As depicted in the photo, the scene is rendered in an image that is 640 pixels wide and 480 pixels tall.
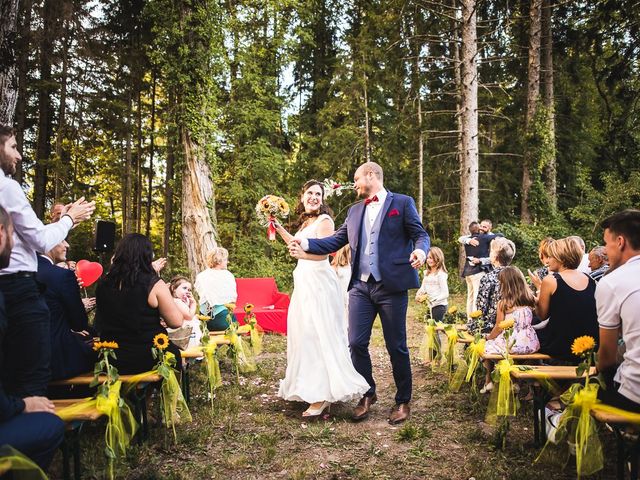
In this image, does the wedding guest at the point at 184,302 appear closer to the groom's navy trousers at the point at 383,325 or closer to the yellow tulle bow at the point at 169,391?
the yellow tulle bow at the point at 169,391

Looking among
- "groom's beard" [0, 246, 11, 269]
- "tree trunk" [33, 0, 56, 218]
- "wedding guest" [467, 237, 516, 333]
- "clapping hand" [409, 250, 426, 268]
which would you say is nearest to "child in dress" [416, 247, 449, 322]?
"wedding guest" [467, 237, 516, 333]

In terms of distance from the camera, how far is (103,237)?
5246mm

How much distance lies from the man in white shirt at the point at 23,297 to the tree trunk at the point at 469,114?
10.7 m

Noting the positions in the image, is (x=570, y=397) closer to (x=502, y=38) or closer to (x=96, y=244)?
(x=96, y=244)

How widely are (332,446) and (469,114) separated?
10.1 metres

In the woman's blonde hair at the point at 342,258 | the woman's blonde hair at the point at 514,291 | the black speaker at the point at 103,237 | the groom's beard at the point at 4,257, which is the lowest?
the woman's blonde hair at the point at 514,291

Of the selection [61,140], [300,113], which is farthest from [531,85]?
[61,140]

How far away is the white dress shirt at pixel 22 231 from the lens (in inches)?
106

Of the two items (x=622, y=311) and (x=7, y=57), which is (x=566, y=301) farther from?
(x=7, y=57)

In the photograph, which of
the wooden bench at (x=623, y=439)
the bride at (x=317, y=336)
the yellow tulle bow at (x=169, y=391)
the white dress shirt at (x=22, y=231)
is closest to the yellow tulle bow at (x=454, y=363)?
the bride at (x=317, y=336)

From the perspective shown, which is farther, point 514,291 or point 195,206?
point 195,206

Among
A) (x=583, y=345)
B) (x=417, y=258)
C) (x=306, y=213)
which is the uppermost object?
(x=306, y=213)

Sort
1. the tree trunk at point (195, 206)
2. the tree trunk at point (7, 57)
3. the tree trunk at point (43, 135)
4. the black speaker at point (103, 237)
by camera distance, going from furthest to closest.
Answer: the tree trunk at point (43, 135)
the tree trunk at point (195, 206)
the black speaker at point (103, 237)
the tree trunk at point (7, 57)

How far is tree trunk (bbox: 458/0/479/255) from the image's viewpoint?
1146 centimetres
